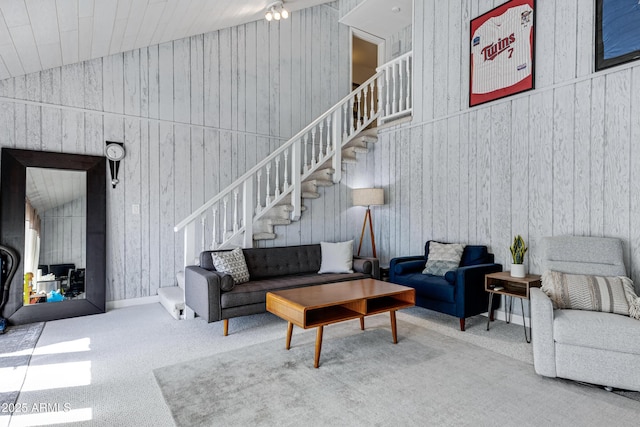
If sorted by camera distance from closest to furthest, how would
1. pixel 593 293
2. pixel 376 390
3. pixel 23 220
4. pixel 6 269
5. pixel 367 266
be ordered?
pixel 376 390 → pixel 593 293 → pixel 6 269 → pixel 23 220 → pixel 367 266

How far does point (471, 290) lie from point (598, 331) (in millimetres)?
1297

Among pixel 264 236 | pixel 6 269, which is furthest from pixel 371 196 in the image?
pixel 6 269

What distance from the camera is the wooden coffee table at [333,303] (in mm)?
2801

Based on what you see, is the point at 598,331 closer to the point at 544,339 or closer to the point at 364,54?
the point at 544,339

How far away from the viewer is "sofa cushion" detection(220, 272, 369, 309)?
11.6 feet

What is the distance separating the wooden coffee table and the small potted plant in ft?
3.74

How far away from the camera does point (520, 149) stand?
395 centimetres

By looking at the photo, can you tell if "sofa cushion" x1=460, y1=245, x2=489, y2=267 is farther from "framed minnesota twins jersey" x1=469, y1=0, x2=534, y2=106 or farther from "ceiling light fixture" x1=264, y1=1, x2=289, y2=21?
"ceiling light fixture" x1=264, y1=1, x2=289, y2=21

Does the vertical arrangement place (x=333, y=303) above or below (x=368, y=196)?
below

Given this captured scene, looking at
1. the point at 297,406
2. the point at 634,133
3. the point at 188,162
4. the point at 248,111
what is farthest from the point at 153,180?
the point at 634,133

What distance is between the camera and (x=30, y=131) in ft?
13.3

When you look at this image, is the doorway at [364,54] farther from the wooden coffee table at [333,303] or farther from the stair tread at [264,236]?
the wooden coffee table at [333,303]

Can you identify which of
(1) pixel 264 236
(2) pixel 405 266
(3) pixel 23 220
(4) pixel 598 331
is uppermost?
(3) pixel 23 220

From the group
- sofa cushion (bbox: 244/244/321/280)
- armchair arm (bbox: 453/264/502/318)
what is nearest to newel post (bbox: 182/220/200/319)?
sofa cushion (bbox: 244/244/321/280)
